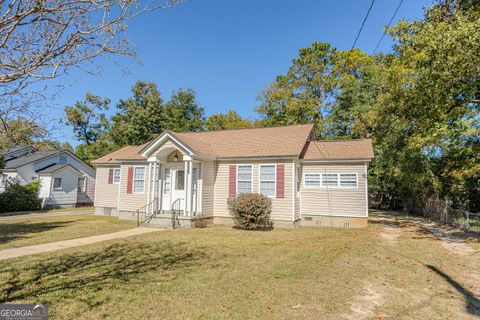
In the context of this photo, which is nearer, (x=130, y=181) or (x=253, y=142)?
(x=253, y=142)

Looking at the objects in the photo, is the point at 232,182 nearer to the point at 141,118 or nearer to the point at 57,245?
the point at 57,245

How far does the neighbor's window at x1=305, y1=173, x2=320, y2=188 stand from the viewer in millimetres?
14477

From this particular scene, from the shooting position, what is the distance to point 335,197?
13938mm

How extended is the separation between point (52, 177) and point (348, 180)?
24.3m

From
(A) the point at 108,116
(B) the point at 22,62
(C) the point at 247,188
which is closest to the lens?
(B) the point at 22,62

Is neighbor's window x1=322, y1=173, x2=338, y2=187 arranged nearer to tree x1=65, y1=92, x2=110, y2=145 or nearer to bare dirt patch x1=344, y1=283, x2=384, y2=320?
bare dirt patch x1=344, y1=283, x2=384, y2=320

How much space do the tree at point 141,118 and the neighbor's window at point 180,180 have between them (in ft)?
70.4

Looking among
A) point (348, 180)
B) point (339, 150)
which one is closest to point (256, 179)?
point (348, 180)

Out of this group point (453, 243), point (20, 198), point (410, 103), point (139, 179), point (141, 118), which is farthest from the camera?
point (141, 118)

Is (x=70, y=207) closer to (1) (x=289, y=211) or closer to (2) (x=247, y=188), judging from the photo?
(2) (x=247, y=188)

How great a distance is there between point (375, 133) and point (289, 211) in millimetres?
10786

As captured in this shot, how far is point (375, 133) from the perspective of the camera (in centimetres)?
1962

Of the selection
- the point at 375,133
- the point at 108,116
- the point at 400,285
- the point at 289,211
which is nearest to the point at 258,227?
the point at 289,211

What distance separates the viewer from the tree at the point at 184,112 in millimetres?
37156
